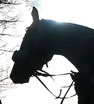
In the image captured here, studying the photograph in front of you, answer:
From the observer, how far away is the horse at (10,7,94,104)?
12.1 ft

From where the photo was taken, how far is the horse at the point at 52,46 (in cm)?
370

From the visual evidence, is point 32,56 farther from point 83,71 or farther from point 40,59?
point 83,71

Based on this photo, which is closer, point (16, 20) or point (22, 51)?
point (22, 51)

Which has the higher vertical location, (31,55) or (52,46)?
(52,46)

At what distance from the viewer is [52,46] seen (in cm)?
394

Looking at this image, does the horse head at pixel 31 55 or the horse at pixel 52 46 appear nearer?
the horse at pixel 52 46

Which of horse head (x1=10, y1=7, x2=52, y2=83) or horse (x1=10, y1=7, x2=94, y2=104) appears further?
horse head (x1=10, y1=7, x2=52, y2=83)

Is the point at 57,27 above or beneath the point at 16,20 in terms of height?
above

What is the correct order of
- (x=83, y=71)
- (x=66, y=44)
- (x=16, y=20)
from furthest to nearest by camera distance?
(x=16, y=20) → (x=66, y=44) → (x=83, y=71)

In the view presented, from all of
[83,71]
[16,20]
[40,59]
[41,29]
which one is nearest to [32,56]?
[40,59]

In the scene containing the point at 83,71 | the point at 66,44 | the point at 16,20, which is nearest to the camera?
the point at 83,71

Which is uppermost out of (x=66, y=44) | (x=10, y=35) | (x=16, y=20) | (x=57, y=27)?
(x=57, y=27)

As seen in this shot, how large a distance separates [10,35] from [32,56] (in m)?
8.28

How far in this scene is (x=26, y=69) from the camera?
4066 mm
